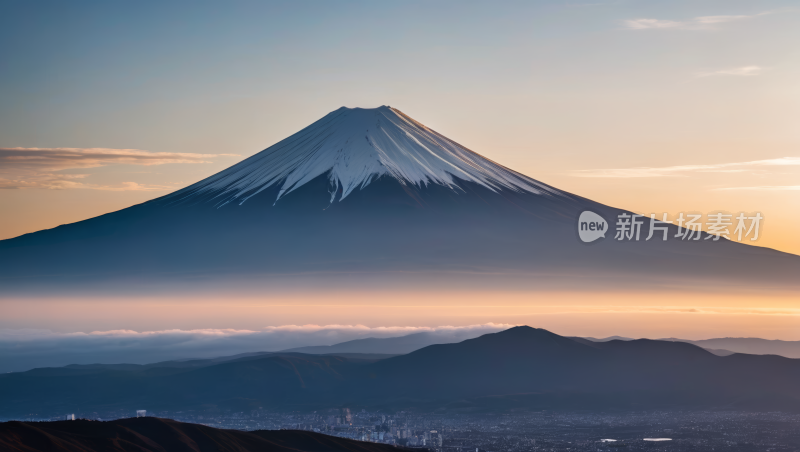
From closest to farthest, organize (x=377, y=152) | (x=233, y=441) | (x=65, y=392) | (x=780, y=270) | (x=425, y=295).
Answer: (x=233, y=441), (x=425, y=295), (x=780, y=270), (x=377, y=152), (x=65, y=392)

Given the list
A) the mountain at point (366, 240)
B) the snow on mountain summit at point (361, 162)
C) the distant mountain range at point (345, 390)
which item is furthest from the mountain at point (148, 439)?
the distant mountain range at point (345, 390)

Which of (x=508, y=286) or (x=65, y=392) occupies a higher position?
(x=508, y=286)

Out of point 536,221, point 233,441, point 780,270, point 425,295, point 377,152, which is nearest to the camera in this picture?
point 233,441

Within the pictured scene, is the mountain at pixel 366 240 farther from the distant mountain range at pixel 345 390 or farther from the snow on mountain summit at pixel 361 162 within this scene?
the distant mountain range at pixel 345 390

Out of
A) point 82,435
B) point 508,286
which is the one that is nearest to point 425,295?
point 508,286

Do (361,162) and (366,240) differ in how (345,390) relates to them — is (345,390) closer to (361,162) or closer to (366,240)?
(361,162)

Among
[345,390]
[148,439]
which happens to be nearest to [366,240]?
[345,390]

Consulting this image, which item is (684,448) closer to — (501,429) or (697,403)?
(501,429)

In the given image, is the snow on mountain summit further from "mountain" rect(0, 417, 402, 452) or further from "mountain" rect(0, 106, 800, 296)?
"mountain" rect(0, 417, 402, 452)
